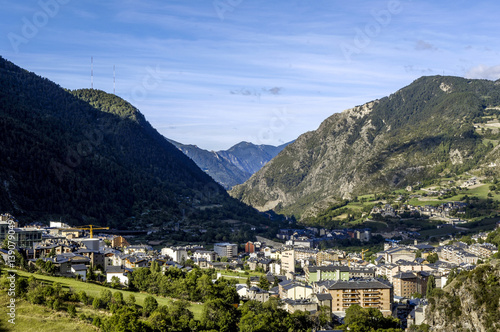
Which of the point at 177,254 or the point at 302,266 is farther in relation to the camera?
the point at 302,266

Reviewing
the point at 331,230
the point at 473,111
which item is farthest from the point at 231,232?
the point at 473,111

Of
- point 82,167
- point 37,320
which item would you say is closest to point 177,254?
point 37,320

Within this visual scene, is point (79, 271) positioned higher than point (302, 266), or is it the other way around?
point (79, 271)

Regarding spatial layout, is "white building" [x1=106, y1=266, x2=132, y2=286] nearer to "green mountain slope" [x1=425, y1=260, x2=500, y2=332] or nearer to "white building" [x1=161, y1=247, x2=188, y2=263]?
"white building" [x1=161, y1=247, x2=188, y2=263]

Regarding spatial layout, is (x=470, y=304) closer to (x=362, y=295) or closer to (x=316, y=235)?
(x=362, y=295)

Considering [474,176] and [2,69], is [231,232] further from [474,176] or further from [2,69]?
[2,69]

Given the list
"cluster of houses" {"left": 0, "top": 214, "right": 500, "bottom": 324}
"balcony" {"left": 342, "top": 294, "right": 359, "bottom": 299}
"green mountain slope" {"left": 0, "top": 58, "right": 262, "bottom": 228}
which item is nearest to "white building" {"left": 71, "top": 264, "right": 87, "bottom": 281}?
"cluster of houses" {"left": 0, "top": 214, "right": 500, "bottom": 324}

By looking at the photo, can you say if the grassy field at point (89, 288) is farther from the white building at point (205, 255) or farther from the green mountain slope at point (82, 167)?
the green mountain slope at point (82, 167)
